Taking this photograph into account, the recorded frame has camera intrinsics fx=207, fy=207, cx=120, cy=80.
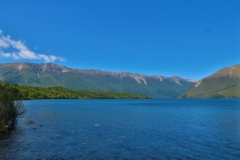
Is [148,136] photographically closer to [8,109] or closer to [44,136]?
[44,136]

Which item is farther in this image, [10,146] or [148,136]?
[148,136]

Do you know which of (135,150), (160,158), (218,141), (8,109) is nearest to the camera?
(160,158)

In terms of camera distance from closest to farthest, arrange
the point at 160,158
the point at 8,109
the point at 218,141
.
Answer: the point at 160,158 → the point at 218,141 → the point at 8,109

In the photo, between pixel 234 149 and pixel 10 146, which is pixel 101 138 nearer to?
pixel 10 146

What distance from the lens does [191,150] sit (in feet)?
105

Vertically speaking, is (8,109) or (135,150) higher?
(8,109)

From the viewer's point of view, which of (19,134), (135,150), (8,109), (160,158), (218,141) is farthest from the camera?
(8,109)

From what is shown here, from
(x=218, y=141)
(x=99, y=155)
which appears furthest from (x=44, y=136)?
(x=218, y=141)

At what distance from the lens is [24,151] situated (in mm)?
29812

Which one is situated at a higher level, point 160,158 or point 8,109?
point 8,109

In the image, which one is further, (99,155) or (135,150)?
(135,150)

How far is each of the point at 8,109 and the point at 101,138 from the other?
21789 millimetres

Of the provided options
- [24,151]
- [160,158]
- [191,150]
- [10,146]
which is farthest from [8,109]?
[191,150]

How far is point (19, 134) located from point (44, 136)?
5576mm
